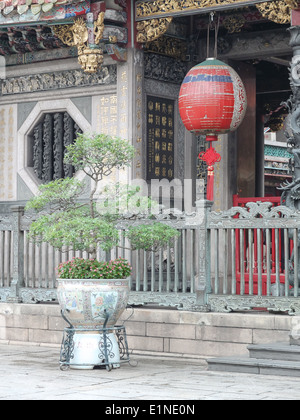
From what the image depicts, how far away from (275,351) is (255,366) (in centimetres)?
31

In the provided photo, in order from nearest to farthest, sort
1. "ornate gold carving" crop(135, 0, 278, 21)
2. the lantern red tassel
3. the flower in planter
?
the flower in planter < "ornate gold carving" crop(135, 0, 278, 21) < the lantern red tassel

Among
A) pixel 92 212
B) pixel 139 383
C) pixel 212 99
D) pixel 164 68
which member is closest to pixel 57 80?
pixel 164 68

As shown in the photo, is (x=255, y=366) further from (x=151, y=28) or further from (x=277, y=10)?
(x=151, y=28)

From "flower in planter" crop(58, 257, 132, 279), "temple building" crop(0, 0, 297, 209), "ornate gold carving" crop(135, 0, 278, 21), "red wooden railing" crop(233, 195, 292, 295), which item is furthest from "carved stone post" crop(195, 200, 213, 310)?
"ornate gold carving" crop(135, 0, 278, 21)

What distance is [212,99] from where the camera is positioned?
35.8ft

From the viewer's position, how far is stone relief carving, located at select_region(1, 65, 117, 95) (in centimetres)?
1276

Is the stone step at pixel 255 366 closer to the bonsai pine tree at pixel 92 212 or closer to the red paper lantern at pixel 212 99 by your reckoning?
the bonsai pine tree at pixel 92 212

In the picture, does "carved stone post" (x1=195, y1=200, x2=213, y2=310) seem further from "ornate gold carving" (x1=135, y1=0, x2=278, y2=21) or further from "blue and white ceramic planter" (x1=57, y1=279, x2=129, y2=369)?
"ornate gold carving" (x1=135, y1=0, x2=278, y2=21)

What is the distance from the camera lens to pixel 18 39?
527 inches

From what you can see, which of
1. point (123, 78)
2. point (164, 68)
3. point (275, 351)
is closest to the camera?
point (275, 351)

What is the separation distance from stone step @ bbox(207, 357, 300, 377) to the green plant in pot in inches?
45.0

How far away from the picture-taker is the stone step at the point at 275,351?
29.4 ft

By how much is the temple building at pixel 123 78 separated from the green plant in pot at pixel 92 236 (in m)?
2.80

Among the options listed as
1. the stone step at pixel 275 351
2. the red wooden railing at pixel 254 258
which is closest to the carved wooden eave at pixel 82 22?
the red wooden railing at pixel 254 258
